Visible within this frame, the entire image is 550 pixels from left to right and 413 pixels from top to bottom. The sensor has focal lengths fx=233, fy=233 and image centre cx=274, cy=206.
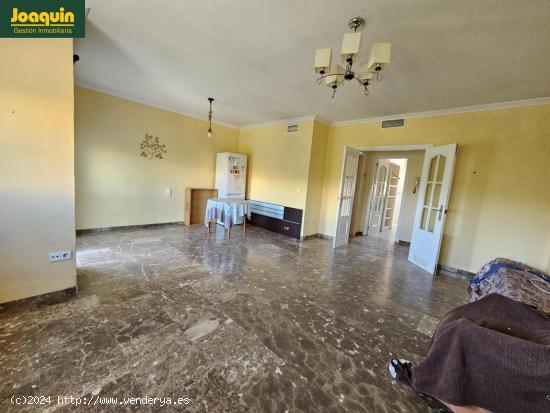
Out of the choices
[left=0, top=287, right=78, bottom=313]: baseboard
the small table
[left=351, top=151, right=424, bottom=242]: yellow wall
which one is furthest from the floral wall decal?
[left=351, top=151, right=424, bottom=242]: yellow wall

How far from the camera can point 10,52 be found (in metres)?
1.95

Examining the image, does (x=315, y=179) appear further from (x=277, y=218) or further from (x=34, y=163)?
(x=34, y=163)

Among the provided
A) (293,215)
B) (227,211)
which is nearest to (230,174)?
(227,211)

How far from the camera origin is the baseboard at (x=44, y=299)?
2.12m

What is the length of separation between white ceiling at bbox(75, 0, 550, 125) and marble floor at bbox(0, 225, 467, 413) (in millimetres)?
2747

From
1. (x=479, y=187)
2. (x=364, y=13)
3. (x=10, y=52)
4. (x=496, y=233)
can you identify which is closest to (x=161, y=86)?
(x=10, y=52)

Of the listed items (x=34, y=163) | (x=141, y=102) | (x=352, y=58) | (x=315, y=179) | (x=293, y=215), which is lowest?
(x=293, y=215)

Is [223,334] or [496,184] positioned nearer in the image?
[223,334]

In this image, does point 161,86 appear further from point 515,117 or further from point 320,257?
point 515,117

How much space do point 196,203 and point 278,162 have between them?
2.35m

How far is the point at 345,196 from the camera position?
5.06 meters

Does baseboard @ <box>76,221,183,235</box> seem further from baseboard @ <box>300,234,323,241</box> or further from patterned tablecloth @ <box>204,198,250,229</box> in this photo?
baseboard @ <box>300,234,323,241</box>

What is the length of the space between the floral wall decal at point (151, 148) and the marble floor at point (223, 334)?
2.25 metres

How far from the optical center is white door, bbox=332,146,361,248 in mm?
4828
